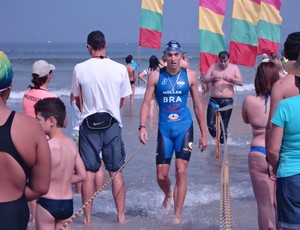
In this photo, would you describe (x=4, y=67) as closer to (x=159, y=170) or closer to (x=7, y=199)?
(x=7, y=199)

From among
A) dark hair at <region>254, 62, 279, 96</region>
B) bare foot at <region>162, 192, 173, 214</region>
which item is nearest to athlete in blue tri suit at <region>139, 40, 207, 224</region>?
bare foot at <region>162, 192, 173, 214</region>

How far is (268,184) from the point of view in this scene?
5.23 metres

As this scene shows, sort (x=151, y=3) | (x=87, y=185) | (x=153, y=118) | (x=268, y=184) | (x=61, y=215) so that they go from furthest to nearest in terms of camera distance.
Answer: (x=153, y=118) < (x=151, y=3) < (x=87, y=185) < (x=268, y=184) < (x=61, y=215)

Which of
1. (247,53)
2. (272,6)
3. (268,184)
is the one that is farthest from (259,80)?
(272,6)

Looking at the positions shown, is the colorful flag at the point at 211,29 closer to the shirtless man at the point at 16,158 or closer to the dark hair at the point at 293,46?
the dark hair at the point at 293,46

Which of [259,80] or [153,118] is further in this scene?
[153,118]

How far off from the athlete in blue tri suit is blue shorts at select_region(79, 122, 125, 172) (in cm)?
35

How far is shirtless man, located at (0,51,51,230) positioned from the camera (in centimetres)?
291

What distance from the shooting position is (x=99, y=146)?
6445 mm

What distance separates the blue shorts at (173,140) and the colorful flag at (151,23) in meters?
7.08

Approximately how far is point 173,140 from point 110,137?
0.72 m

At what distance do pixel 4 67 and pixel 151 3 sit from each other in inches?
436

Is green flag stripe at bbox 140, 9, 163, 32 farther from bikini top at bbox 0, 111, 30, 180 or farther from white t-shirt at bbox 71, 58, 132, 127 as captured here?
bikini top at bbox 0, 111, 30, 180

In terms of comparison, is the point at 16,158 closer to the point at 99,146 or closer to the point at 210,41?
the point at 99,146
